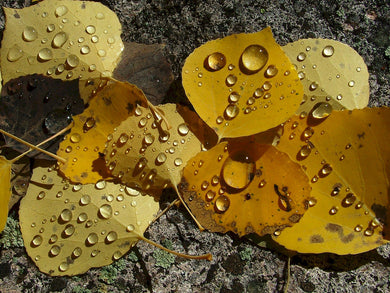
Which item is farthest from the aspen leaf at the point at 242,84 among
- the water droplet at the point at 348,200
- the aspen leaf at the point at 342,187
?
the water droplet at the point at 348,200

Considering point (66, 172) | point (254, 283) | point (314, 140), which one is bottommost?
point (254, 283)

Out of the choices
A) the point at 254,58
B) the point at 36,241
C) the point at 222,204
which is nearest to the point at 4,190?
the point at 36,241

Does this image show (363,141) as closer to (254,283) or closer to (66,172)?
(254,283)

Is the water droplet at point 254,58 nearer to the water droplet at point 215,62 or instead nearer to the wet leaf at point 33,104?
the water droplet at point 215,62

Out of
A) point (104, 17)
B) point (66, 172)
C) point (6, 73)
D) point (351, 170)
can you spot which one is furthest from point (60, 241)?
point (351, 170)

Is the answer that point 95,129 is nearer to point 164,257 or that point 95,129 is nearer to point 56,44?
point 56,44

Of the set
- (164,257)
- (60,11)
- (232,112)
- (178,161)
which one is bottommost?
(164,257)
